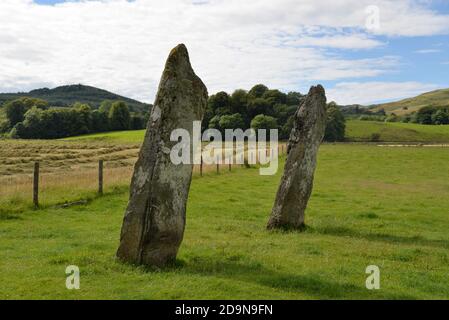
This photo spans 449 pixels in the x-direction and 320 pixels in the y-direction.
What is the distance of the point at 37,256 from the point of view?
37.1 ft

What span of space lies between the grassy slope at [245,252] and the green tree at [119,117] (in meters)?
103

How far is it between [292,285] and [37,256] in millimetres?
6128

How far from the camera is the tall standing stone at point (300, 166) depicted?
610 inches

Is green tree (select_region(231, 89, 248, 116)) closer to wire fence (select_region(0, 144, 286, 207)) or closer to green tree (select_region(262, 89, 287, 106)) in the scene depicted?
green tree (select_region(262, 89, 287, 106))

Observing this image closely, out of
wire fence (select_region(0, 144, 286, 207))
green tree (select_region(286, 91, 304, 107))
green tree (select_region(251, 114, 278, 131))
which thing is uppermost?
green tree (select_region(286, 91, 304, 107))

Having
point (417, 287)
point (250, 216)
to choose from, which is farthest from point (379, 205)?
point (417, 287)

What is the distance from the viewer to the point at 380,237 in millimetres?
15281

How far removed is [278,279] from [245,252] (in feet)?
8.40

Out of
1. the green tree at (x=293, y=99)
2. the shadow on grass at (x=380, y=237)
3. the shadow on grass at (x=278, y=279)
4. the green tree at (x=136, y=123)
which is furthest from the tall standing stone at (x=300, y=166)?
the green tree at (x=136, y=123)

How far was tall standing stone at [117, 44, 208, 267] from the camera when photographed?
1022cm

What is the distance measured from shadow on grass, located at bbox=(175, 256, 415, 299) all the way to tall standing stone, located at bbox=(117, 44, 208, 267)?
0.77 m

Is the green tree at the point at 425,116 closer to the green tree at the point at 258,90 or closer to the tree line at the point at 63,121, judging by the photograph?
the green tree at the point at 258,90

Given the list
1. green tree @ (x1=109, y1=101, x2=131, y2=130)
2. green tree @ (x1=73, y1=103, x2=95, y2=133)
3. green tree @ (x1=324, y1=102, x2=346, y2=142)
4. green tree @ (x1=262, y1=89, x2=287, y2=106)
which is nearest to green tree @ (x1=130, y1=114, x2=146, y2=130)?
green tree @ (x1=109, y1=101, x2=131, y2=130)
